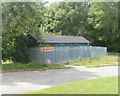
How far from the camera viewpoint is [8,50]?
1931cm

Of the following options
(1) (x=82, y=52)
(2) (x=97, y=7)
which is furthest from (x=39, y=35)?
(2) (x=97, y=7)

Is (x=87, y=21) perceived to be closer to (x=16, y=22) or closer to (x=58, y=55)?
(x=58, y=55)

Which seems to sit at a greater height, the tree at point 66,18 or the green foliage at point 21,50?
the tree at point 66,18

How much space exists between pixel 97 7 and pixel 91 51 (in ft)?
50.4

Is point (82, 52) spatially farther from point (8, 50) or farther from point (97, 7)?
point (97, 7)

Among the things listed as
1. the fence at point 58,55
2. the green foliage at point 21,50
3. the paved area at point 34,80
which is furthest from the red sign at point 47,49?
the paved area at point 34,80

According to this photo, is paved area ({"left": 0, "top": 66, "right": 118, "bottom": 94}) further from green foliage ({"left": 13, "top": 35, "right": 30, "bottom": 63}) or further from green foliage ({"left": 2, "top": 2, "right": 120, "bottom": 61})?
green foliage ({"left": 2, "top": 2, "right": 120, "bottom": 61})

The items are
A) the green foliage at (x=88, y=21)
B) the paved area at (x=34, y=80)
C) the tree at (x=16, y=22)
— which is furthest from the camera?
the green foliage at (x=88, y=21)

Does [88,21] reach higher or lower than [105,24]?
higher

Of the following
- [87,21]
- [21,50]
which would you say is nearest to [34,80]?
[21,50]

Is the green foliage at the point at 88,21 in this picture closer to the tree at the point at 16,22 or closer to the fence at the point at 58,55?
the fence at the point at 58,55

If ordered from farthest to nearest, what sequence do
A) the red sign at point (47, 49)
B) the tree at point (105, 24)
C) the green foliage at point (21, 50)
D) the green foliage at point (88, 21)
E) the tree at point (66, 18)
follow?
1. the tree at point (66, 18)
2. the green foliage at point (88, 21)
3. the tree at point (105, 24)
4. the red sign at point (47, 49)
5. the green foliage at point (21, 50)

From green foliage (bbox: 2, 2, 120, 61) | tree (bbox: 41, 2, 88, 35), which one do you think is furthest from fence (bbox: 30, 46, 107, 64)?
tree (bbox: 41, 2, 88, 35)

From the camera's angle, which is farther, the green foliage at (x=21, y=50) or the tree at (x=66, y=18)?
Answer: the tree at (x=66, y=18)
